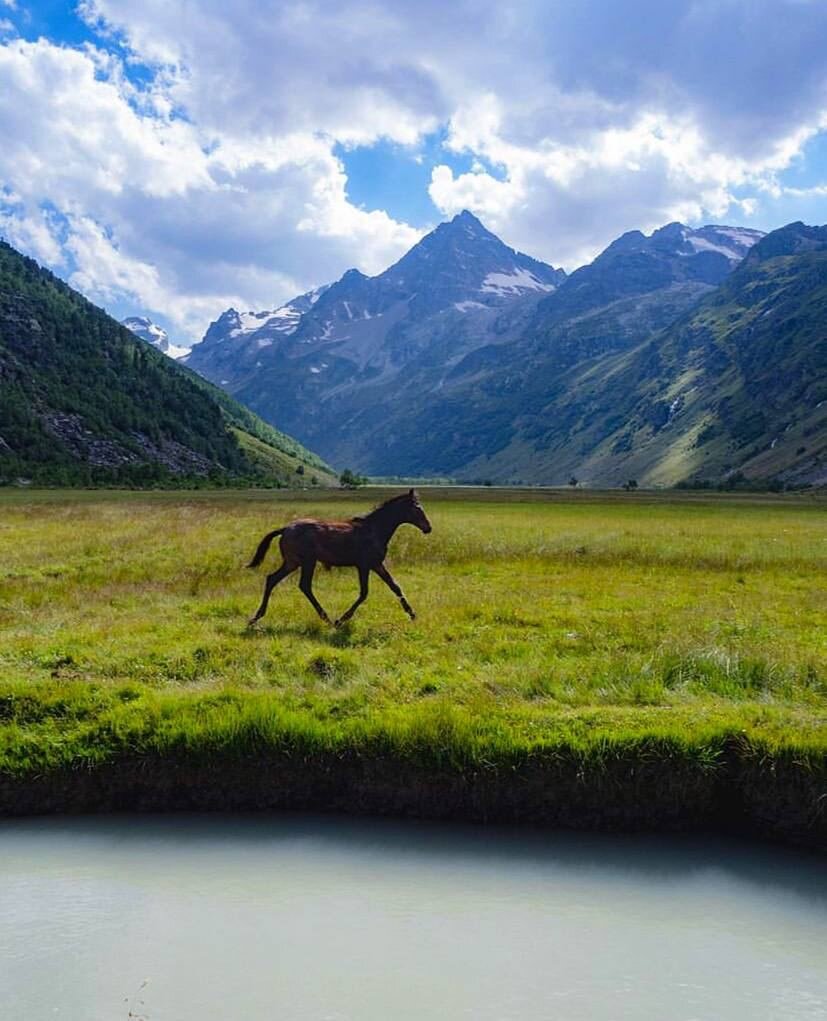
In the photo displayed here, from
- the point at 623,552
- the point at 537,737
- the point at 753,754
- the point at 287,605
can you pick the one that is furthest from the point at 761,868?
the point at 623,552

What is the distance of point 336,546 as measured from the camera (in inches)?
726

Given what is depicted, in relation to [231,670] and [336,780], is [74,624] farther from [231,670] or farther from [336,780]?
[336,780]

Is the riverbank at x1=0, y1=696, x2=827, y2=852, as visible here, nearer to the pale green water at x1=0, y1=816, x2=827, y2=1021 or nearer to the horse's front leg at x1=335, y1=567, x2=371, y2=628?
the pale green water at x1=0, y1=816, x2=827, y2=1021

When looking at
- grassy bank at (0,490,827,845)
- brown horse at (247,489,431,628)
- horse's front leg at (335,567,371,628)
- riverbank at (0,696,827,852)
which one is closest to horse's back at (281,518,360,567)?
brown horse at (247,489,431,628)

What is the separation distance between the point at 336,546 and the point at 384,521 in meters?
1.62

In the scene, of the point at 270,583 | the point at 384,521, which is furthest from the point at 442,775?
the point at 384,521

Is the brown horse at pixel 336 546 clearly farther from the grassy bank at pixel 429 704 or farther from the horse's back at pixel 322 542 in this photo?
the grassy bank at pixel 429 704

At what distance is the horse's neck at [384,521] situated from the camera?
19234 mm

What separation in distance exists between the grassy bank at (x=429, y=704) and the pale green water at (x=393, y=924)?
0.59 metres

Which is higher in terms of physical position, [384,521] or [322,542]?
[384,521]

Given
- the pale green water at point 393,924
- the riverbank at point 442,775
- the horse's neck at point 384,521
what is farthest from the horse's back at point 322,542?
the pale green water at point 393,924

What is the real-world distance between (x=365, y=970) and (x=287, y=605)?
13.6m

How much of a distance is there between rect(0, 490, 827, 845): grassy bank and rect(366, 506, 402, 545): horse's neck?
2.28 meters

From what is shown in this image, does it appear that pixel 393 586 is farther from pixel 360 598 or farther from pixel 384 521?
pixel 384 521
